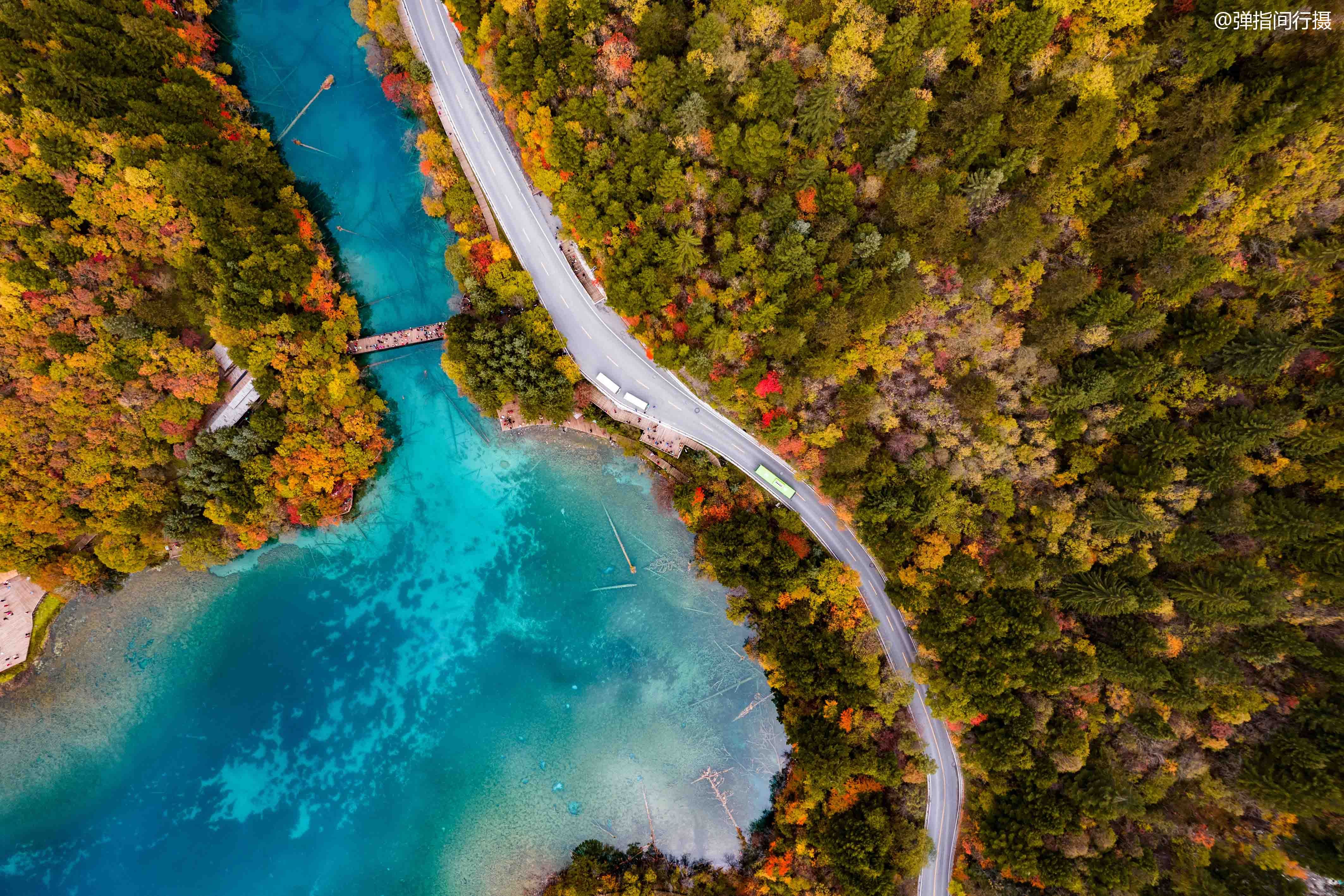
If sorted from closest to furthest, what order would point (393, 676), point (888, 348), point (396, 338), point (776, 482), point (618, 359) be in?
point (888, 348), point (618, 359), point (776, 482), point (396, 338), point (393, 676)

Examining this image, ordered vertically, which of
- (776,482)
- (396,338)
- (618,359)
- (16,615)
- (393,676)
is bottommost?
(16,615)

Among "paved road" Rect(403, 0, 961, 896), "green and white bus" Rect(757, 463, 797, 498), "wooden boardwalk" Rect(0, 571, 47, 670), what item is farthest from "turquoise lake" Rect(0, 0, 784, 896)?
"green and white bus" Rect(757, 463, 797, 498)

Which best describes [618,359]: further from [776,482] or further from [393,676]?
[393,676]

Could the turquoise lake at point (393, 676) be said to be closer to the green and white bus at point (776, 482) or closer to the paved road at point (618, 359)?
the paved road at point (618, 359)

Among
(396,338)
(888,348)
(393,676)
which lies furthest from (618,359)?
(393,676)

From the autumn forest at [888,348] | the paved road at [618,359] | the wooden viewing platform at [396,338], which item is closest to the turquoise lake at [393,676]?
the wooden viewing platform at [396,338]

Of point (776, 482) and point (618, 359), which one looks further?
point (776, 482)
